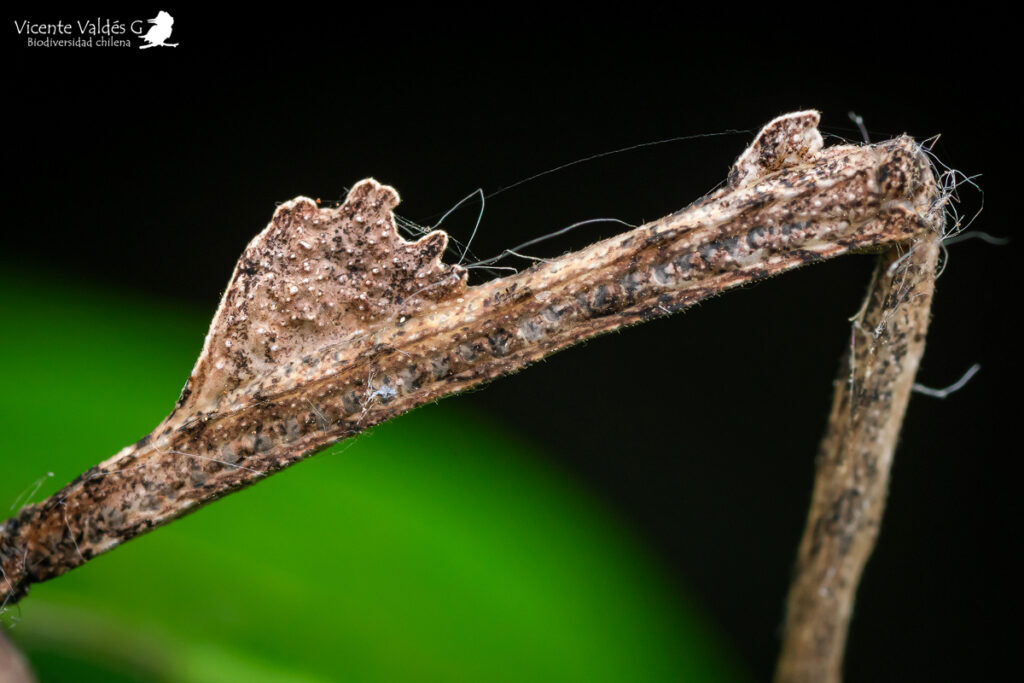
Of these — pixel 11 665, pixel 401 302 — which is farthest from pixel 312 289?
pixel 11 665

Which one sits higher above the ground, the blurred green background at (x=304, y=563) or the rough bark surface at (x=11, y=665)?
the blurred green background at (x=304, y=563)

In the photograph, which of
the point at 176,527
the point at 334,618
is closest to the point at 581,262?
the point at 334,618

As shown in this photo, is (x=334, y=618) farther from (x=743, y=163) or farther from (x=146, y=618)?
(x=743, y=163)

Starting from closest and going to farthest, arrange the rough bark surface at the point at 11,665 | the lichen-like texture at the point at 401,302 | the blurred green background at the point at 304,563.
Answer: the lichen-like texture at the point at 401,302 → the rough bark surface at the point at 11,665 → the blurred green background at the point at 304,563

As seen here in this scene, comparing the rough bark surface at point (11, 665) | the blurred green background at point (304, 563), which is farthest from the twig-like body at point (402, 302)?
the blurred green background at point (304, 563)

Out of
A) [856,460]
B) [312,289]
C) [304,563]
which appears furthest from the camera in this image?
[304,563]

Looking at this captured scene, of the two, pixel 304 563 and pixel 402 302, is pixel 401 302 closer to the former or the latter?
pixel 402 302

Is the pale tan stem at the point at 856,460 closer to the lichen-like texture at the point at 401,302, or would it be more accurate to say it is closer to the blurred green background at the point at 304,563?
the lichen-like texture at the point at 401,302

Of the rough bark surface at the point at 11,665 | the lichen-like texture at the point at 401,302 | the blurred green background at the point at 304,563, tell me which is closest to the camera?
the lichen-like texture at the point at 401,302

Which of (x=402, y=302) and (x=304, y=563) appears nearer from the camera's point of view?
(x=402, y=302)
